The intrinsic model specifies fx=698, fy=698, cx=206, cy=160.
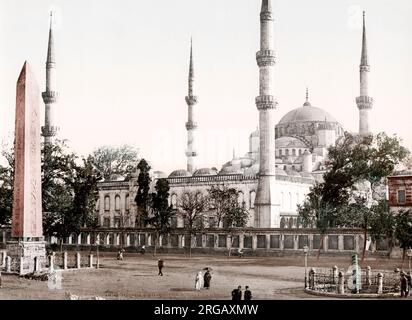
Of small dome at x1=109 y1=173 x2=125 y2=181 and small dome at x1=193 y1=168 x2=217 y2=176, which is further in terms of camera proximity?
small dome at x1=109 y1=173 x2=125 y2=181

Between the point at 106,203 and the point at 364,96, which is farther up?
the point at 364,96

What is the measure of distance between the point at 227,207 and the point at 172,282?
27561mm

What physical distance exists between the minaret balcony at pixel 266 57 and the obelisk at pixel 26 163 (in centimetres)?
2693

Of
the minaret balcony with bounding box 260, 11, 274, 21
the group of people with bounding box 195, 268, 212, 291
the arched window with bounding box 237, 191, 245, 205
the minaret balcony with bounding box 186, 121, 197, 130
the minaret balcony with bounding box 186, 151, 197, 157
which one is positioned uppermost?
the minaret balcony with bounding box 260, 11, 274, 21

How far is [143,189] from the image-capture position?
5403cm

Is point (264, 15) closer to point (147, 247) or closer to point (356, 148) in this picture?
point (356, 148)

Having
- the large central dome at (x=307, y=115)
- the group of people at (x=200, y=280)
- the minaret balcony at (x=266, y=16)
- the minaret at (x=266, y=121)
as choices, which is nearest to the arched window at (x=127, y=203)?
the minaret at (x=266, y=121)

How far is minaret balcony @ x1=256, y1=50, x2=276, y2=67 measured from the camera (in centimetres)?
4941

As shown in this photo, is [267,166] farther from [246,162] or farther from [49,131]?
[246,162]

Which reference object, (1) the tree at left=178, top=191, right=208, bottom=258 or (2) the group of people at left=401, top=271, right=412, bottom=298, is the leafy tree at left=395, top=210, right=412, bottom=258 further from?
(1) the tree at left=178, top=191, right=208, bottom=258

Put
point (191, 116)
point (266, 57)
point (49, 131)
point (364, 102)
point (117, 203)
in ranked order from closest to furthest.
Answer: point (266, 57)
point (364, 102)
point (49, 131)
point (191, 116)
point (117, 203)

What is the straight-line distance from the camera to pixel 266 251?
45438mm

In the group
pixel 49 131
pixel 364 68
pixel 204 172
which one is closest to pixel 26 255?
pixel 49 131

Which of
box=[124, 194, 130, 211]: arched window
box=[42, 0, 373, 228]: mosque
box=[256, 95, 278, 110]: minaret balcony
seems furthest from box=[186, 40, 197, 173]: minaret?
box=[256, 95, 278, 110]: minaret balcony
